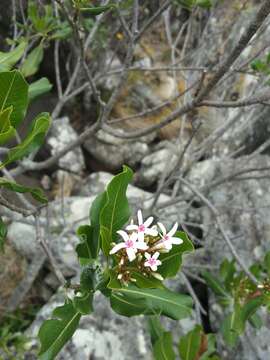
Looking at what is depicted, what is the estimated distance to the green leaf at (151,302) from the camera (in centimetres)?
127

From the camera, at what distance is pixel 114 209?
123 cm

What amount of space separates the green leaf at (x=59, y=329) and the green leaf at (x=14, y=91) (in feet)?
1.90

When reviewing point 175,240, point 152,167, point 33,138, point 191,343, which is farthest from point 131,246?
point 152,167

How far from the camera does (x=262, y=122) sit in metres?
4.25

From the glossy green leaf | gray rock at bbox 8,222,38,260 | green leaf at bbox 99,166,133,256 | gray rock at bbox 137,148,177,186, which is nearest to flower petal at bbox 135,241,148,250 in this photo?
green leaf at bbox 99,166,133,256

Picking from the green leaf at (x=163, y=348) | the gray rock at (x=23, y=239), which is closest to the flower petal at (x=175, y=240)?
the green leaf at (x=163, y=348)

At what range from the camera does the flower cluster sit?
1104 millimetres

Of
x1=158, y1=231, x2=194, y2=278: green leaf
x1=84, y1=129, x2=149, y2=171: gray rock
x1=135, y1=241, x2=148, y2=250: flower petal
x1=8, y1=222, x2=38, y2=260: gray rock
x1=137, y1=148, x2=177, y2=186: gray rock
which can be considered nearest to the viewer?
x1=135, y1=241, x2=148, y2=250: flower petal

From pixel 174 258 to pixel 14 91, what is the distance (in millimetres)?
608

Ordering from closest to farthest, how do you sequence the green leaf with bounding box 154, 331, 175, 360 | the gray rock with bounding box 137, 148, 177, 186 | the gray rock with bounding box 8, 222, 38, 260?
the green leaf with bounding box 154, 331, 175, 360, the gray rock with bounding box 8, 222, 38, 260, the gray rock with bounding box 137, 148, 177, 186

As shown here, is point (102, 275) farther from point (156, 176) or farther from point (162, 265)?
point (156, 176)

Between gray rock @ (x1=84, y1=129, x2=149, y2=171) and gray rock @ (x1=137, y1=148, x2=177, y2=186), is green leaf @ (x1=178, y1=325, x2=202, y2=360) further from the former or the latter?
gray rock @ (x1=84, y1=129, x2=149, y2=171)

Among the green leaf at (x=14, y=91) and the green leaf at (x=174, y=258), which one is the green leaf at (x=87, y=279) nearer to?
the green leaf at (x=174, y=258)

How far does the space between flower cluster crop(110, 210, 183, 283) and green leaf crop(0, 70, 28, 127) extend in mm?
427
